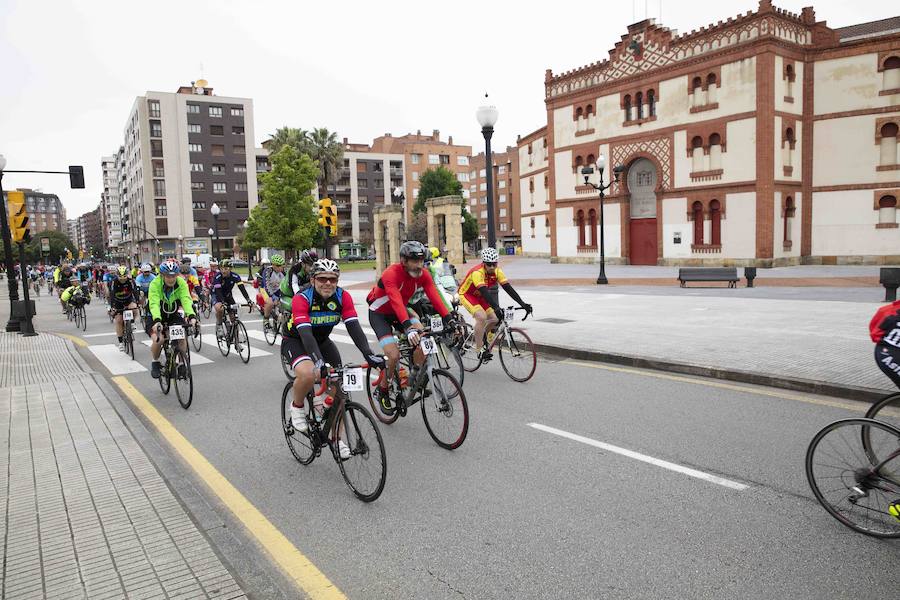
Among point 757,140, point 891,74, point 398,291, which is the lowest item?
point 398,291

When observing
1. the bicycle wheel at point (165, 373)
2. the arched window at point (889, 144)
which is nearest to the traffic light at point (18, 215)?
the bicycle wheel at point (165, 373)

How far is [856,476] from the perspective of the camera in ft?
13.0

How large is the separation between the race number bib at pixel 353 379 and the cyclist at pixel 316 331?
0.27 metres

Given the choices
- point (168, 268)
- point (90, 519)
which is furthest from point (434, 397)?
point (168, 268)

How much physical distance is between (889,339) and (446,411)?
3.49m

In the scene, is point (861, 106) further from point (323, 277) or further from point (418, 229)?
point (418, 229)

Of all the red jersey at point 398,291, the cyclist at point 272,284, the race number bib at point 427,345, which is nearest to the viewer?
the race number bib at point 427,345

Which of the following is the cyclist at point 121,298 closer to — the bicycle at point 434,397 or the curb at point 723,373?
the curb at point 723,373

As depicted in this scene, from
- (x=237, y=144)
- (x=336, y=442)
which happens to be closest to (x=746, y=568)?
(x=336, y=442)

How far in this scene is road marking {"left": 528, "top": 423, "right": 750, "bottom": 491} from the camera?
476 cm

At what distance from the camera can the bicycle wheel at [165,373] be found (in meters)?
8.28

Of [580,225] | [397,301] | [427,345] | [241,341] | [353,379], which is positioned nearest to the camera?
[353,379]

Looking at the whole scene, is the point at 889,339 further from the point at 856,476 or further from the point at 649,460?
the point at 649,460

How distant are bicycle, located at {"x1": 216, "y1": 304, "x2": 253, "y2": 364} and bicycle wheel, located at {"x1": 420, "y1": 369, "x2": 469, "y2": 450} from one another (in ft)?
19.6
